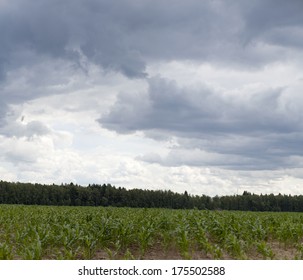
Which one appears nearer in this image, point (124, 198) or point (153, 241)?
point (153, 241)

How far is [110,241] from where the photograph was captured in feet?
57.1

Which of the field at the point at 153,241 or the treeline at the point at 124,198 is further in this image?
the treeline at the point at 124,198

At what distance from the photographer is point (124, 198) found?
391ft

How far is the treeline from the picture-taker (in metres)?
113

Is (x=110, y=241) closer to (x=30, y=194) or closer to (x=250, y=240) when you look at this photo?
(x=250, y=240)

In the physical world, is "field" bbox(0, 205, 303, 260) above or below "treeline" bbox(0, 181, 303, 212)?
below

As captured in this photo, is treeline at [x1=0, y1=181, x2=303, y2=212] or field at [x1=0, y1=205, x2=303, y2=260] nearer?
field at [x1=0, y1=205, x2=303, y2=260]

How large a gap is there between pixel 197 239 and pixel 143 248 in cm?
243

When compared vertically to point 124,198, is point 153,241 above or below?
below

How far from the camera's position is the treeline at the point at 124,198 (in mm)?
112562

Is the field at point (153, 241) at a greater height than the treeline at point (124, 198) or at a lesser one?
lesser
